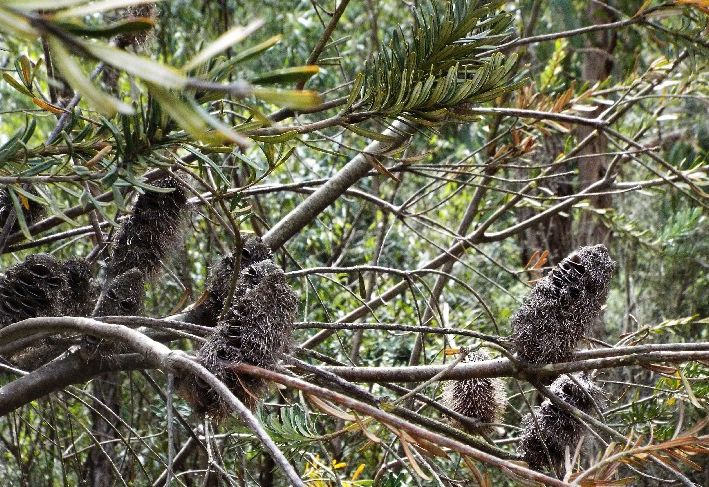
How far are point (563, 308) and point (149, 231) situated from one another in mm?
569

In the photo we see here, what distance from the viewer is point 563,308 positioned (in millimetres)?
1116

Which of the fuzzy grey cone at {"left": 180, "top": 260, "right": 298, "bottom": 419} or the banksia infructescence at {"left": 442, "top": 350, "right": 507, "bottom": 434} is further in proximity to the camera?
the banksia infructescence at {"left": 442, "top": 350, "right": 507, "bottom": 434}

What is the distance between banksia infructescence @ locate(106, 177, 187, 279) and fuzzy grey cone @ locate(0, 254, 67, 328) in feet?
0.25

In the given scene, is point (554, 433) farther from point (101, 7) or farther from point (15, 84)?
point (101, 7)

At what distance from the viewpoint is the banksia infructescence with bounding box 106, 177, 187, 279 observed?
110cm

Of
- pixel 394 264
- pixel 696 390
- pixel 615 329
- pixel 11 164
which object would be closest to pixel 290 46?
pixel 394 264

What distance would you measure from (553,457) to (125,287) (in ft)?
2.32

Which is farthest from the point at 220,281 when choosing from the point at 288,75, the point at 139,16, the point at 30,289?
the point at 288,75

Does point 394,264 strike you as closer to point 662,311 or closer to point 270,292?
point 662,311

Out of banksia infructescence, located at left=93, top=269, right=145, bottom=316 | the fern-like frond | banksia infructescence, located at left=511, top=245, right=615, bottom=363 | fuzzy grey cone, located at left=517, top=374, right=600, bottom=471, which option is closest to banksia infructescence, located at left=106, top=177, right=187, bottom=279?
banksia infructescence, located at left=93, top=269, right=145, bottom=316

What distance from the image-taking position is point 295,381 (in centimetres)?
77

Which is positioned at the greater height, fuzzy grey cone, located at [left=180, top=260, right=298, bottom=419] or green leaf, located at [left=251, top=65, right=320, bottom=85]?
green leaf, located at [left=251, top=65, right=320, bottom=85]

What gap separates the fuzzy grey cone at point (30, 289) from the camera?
42.6 inches

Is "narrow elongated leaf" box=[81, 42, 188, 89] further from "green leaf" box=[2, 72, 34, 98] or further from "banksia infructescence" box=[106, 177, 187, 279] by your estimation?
"banksia infructescence" box=[106, 177, 187, 279]
